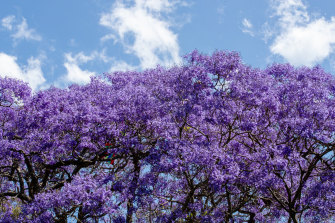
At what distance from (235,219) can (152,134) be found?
17.0 ft

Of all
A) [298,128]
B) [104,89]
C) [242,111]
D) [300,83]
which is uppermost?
[104,89]

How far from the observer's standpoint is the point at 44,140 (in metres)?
15.8

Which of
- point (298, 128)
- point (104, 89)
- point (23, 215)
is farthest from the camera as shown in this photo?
point (104, 89)

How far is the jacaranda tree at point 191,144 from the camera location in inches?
528

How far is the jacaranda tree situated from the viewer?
13.4m

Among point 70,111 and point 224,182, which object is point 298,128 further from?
point 70,111

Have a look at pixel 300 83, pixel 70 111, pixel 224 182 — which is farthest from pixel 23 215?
pixel 300 83

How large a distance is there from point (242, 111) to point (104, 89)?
8.76m

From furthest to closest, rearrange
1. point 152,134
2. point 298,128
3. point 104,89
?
point 104,89 < point 152,134 < point 298,128

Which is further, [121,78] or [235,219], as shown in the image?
[121,78]

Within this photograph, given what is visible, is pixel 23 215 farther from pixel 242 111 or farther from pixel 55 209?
pixel 242 111

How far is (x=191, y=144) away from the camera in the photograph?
14320 millimetres

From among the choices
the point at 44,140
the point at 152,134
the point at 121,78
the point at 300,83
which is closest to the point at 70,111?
the point at 44,140

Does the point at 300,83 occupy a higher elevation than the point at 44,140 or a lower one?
higher
